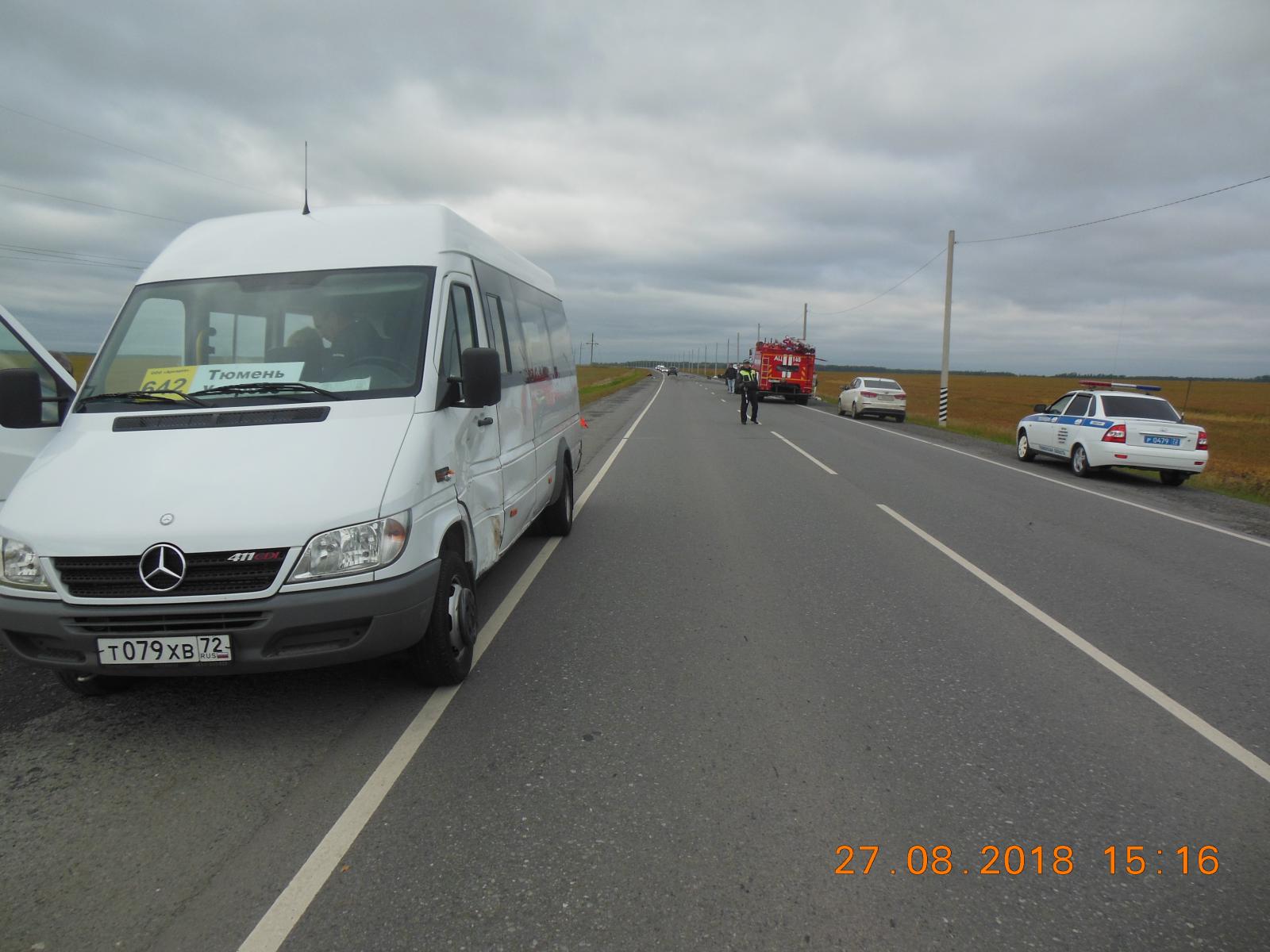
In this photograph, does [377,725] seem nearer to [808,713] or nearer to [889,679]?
[808,713]

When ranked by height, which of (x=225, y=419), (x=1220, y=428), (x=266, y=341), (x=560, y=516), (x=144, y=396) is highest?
(x=266, y=341)

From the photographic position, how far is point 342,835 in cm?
289

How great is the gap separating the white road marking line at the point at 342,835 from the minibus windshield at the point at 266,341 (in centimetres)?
160

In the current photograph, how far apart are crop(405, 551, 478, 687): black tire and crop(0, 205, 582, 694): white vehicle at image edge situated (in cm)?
1

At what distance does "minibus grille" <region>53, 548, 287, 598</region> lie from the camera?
10.8ft

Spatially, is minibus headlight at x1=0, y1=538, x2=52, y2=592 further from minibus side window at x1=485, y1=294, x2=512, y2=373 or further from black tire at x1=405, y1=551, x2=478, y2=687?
minibus side window at x1=485, y1=294, x2=512, y2=373

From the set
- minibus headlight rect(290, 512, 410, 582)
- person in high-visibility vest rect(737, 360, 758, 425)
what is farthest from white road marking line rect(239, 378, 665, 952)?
person in high-visibility vest rect(737, 360, 758, 425)

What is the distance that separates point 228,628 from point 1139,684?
4.56 m

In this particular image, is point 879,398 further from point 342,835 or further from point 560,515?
point 342,835

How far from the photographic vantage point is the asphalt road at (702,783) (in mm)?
2496

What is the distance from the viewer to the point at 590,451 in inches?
611

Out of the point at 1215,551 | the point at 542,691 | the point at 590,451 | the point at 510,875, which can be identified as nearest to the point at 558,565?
the point at 542,691
